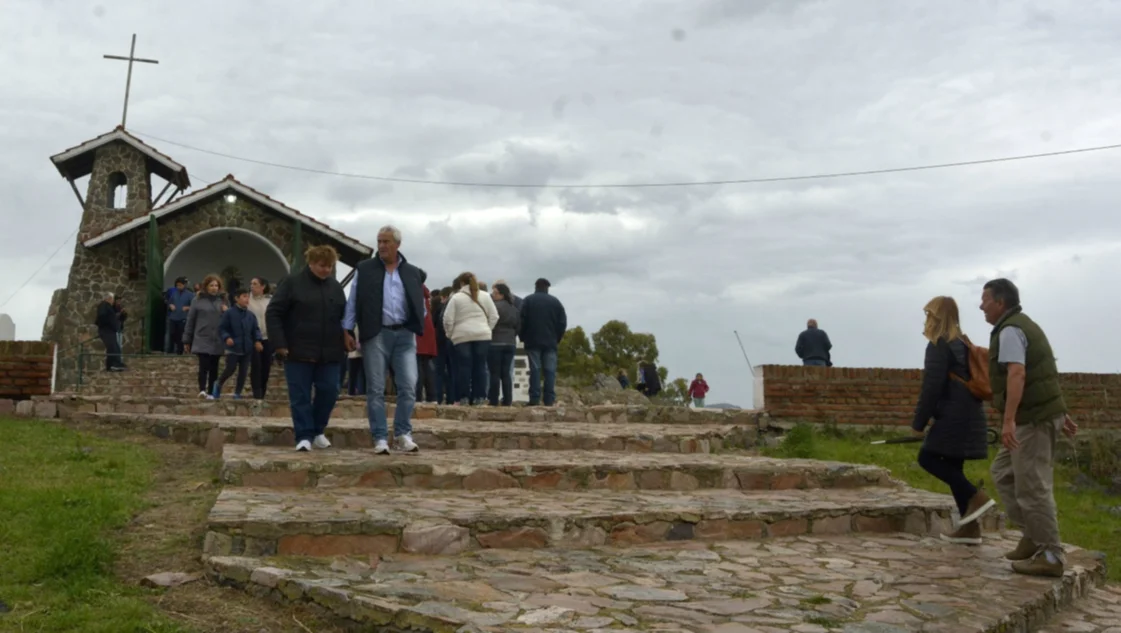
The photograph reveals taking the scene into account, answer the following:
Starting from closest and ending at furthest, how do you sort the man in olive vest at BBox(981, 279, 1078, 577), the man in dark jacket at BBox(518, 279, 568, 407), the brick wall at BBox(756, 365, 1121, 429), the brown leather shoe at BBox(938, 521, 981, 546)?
1. the man in olive vest at BBox(981, 279, 1078, 577)
2. the brown leather shoe at BBox(938, 521, 981, 546)
3. the brick wall at BBox(756, 365, 1121, 429)
4. the man in dark jacket at BBox(518, 279, 568, 407)

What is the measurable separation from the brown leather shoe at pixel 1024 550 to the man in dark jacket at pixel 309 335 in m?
5.13

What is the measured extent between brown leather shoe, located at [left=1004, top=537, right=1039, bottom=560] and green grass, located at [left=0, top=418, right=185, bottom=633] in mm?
4602

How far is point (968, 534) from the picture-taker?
695 cm

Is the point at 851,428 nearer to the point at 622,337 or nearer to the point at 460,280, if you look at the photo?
the point at 460,280

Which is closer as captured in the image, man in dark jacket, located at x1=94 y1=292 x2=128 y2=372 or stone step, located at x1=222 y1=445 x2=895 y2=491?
stone step, located at x1=222 y1=445 x2=895 y2=491

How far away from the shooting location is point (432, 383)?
13898 millimetres

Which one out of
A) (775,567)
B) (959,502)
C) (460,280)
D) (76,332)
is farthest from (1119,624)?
(76,332)

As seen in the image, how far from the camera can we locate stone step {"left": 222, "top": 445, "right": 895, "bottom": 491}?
24.0 ft

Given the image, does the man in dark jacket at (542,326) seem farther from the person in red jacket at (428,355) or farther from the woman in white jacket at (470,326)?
the person in red jacket at (428,355)

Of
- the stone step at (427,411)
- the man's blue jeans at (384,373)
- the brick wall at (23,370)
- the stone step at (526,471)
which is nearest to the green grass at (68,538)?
the stone step at (526,471)

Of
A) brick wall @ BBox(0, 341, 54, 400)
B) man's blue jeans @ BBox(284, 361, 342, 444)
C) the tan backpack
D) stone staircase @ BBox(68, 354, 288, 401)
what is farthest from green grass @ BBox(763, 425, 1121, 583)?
brick wall @ BBox(0, 341, 54, 400)

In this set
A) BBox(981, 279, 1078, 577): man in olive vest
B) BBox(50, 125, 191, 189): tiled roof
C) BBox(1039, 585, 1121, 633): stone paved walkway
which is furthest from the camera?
BBox(50, 125, 191, 189): tiled roof

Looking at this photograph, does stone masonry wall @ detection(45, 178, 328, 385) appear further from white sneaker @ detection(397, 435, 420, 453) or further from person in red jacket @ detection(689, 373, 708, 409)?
white sneaker @ detection(397, 435, 420, 453)

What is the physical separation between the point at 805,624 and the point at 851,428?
8636 millimetres
